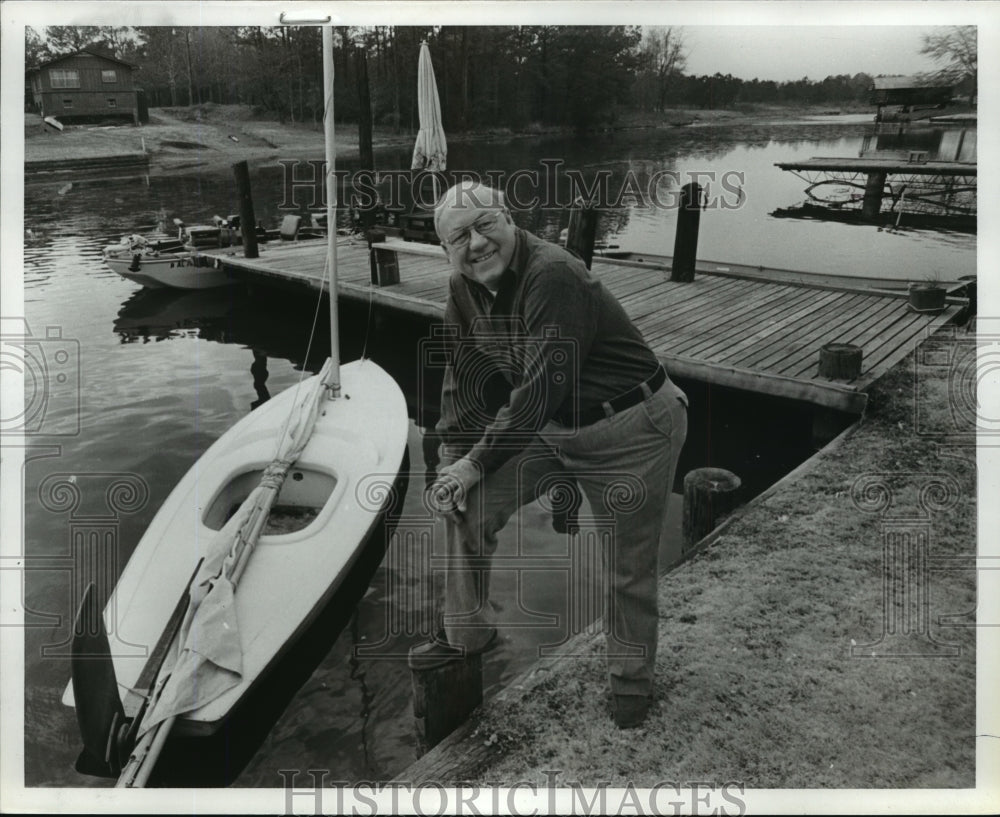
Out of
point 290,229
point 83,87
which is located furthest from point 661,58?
point 290,229

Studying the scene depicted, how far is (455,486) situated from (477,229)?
2.62ft

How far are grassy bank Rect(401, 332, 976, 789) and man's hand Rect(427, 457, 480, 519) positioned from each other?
2.79ft

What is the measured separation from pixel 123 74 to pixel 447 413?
3.14 metres

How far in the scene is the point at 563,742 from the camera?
2680 mm

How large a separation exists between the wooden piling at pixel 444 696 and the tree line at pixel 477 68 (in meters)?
2.57

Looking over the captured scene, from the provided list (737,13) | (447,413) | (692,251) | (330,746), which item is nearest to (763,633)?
(447,413)

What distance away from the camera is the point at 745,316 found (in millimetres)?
7316

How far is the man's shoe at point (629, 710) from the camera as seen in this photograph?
8.89ft

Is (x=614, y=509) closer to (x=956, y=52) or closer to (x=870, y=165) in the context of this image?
(x=956, y=52)

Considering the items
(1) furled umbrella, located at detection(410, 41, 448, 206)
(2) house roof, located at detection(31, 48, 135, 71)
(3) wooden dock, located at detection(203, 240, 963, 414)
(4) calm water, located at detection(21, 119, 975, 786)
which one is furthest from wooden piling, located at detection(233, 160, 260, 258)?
(2) house roof, located at detection(31, 48, 135, 71)

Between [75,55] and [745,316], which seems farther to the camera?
[745,316]

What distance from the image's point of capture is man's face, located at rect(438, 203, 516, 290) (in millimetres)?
2348

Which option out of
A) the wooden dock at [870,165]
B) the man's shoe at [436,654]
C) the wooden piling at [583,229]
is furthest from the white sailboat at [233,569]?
the wooden dock at [870,165]

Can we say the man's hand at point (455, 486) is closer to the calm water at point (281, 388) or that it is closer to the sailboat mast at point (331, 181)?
the calm water at point (281, 388)
